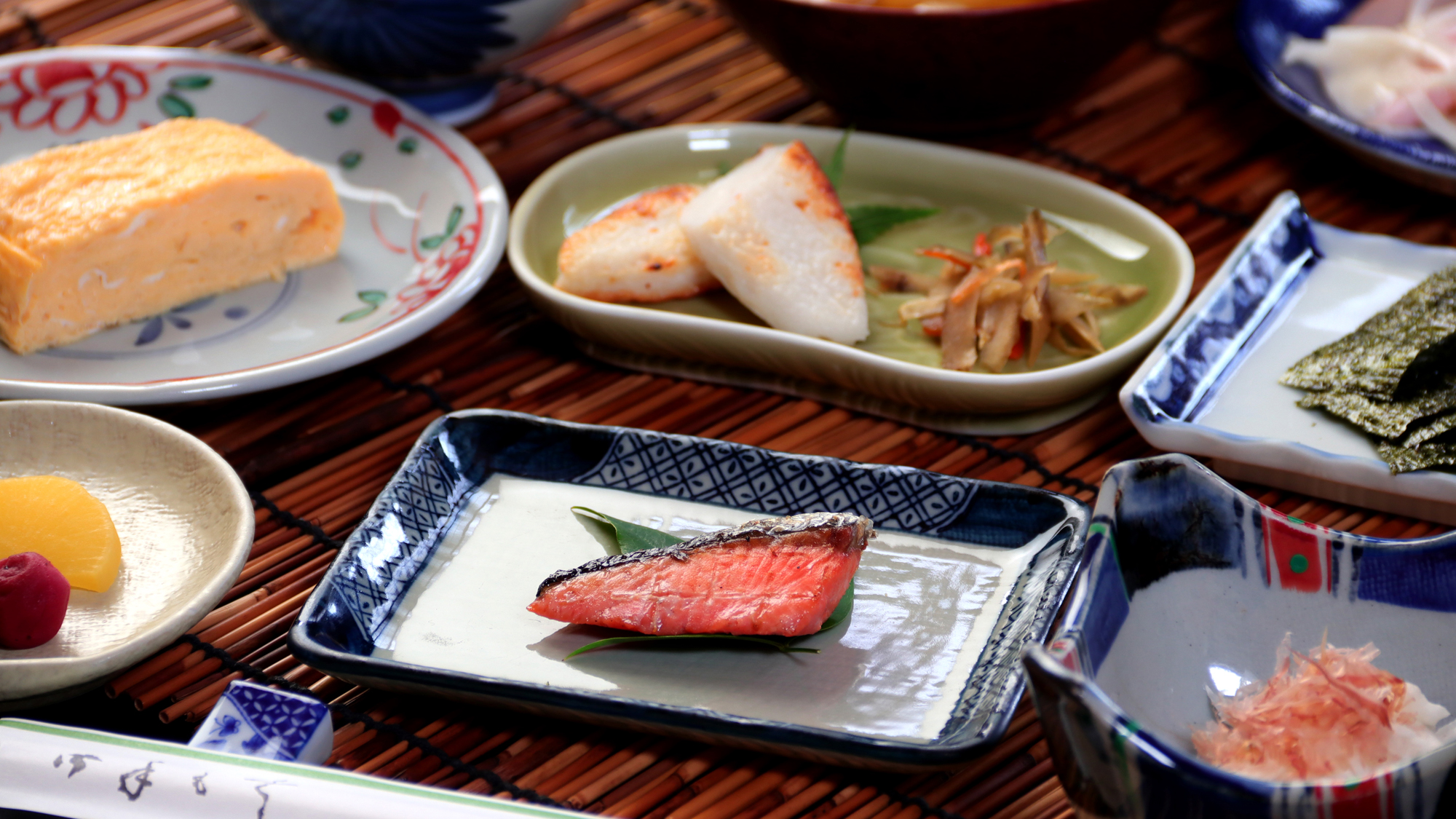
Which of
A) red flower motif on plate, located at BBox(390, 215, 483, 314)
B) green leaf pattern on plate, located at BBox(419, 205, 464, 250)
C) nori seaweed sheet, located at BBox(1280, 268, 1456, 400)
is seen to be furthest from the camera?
green leaf pattern on plate, located at BBox(419, 205, 464, 250)

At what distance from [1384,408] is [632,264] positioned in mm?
980

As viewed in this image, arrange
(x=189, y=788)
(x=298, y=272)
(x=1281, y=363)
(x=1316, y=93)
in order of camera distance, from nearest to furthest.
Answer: (x=189, y=788), (x=1281, y=363), (x=298, y=272), (x=1316, y=93)

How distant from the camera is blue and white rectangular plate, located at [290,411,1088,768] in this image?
112 cm

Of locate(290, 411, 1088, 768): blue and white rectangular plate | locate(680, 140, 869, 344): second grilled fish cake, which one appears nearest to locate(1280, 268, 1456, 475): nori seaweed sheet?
locate(290, 411, 1088, 768): blue and white rectangular plate

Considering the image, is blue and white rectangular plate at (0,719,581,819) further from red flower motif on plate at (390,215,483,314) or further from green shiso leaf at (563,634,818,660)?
red flower motif on plate at (390,215,483,314)

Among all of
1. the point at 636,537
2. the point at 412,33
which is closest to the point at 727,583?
the point at 636,537

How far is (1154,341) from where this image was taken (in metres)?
1.61

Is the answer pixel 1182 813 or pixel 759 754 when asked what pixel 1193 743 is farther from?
pixel 759 754

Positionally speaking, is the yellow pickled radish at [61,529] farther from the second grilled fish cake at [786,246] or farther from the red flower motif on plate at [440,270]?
the second grilled fish cake at [786,246]

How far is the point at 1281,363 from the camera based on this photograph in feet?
5.21

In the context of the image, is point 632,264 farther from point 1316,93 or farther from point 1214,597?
point 1316,93

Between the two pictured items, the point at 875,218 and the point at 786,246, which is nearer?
the point at 786,246

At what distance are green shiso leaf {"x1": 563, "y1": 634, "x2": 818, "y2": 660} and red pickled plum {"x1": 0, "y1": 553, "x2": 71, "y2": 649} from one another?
485 millimetres

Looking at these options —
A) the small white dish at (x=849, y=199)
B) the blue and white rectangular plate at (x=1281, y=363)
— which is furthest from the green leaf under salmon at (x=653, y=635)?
the blue and white rectangular plate at (x=1281, y=363)
